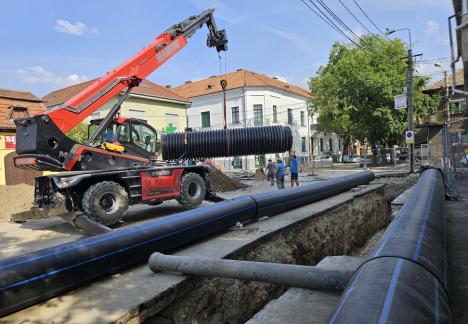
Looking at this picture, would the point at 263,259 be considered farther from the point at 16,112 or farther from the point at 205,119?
the point at 205,119

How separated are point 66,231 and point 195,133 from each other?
583 cm

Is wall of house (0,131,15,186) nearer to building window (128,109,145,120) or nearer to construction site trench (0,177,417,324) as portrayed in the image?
building window (128,109,145,120)

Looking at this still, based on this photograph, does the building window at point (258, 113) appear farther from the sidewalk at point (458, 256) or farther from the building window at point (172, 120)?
the sidewalk at point (458, 256)

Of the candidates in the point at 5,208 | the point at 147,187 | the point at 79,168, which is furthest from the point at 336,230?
the point at 5,208

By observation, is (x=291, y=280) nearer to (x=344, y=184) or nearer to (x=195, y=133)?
(x=344, y=184)

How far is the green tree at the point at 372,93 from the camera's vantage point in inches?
1227

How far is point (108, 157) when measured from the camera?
29.2ft

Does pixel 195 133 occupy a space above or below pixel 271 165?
above

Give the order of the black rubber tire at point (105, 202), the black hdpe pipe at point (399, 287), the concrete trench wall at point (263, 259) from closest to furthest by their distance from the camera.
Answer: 1. the black hdpe pipe at point (399, 287)
2. the concrete trench wall at point (263, 259)
3. the black rubber tire at point (105, 202)

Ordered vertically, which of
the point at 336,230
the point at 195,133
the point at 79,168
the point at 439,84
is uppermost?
the point at 439,84

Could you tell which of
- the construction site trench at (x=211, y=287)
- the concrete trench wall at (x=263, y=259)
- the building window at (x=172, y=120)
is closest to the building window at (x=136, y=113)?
the building window at (x=172, y=120)

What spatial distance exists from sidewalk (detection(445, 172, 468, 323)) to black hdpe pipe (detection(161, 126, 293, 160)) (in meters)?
5.56

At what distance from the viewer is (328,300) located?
140 inches

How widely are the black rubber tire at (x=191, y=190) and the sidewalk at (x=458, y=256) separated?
575cm
